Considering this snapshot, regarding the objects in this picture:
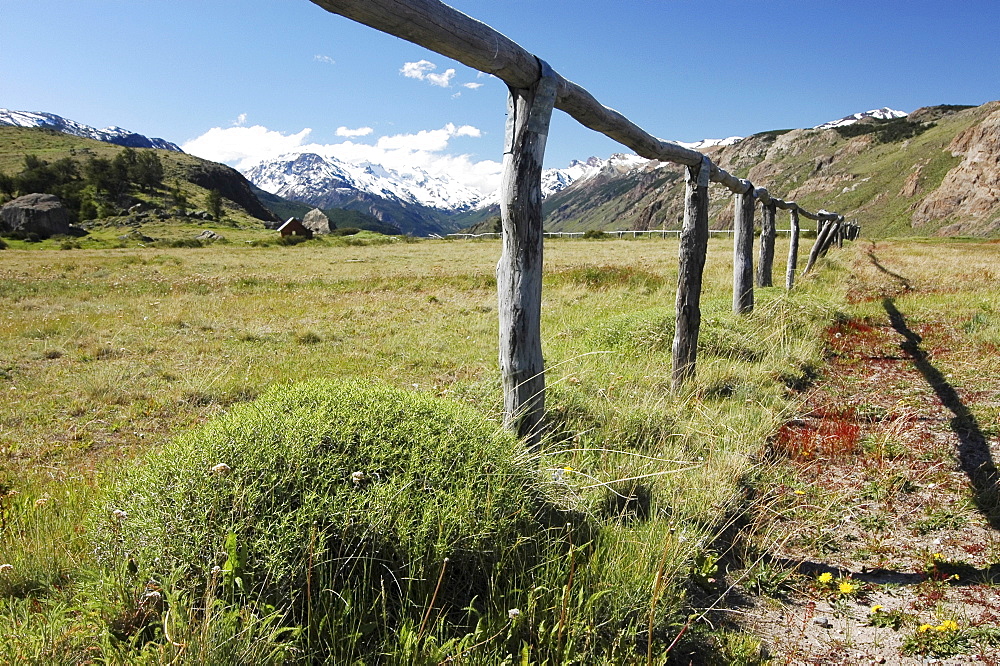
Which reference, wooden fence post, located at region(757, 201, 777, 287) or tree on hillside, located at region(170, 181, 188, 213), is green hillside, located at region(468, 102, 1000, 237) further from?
tree on hillside, located at region(170, 181, 188, 213)

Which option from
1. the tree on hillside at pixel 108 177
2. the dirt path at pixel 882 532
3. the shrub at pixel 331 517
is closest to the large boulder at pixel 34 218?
the tree on hillside at pixel 108 177

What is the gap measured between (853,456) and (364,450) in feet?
Answer: 14.1

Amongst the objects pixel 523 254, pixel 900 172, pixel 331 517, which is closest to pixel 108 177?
pixel 523 254

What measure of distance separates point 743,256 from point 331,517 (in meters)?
9.38

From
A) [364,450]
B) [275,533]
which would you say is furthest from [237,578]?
[364,450]

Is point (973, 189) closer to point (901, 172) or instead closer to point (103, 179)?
point (901, 172)

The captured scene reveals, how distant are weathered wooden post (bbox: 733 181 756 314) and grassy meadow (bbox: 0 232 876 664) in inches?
12.8

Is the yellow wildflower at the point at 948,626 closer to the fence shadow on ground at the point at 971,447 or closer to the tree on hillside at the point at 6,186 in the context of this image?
the fence shadow on ground at the point at 971,447

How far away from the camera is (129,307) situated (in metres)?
12.7

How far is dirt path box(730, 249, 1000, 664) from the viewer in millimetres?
2658

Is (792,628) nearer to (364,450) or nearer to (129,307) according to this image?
(364,450)

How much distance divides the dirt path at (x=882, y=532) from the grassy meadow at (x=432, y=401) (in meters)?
0.29

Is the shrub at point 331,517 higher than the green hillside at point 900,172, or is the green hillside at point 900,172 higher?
the green hillside at point 900,172

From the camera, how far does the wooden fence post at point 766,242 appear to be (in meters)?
12.4
